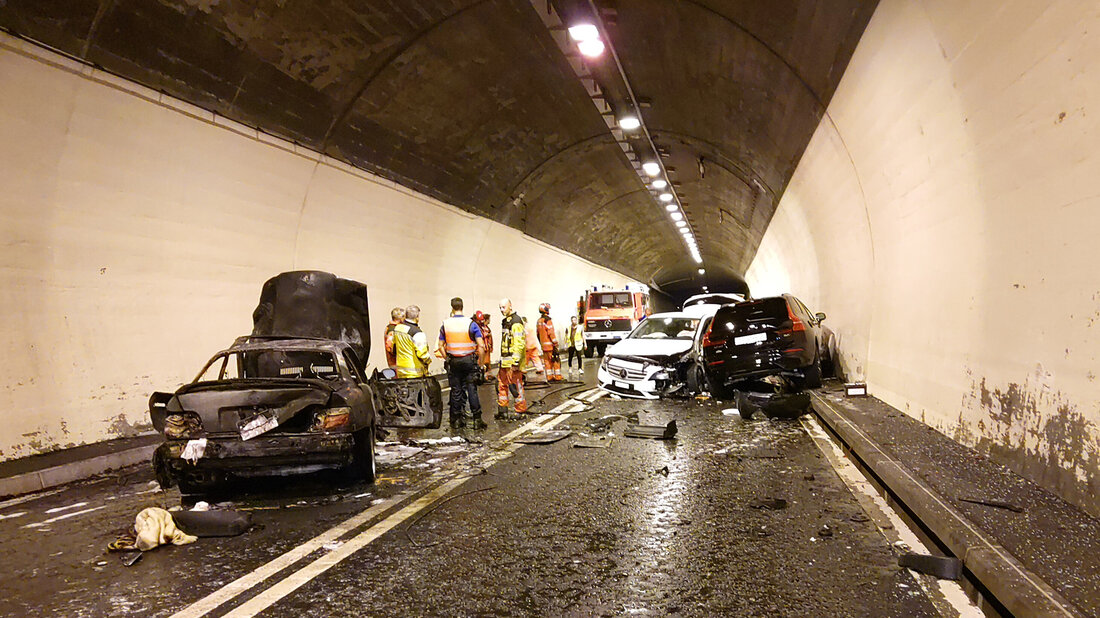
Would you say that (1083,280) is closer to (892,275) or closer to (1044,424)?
(1044,424)

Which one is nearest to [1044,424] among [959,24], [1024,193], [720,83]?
[1024,193]

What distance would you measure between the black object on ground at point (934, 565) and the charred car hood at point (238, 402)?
4650 mm

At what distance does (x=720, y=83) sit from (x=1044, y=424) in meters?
8.51

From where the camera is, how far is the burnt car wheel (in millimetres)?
6168

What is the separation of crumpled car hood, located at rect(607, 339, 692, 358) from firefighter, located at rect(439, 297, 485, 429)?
3.61 metres

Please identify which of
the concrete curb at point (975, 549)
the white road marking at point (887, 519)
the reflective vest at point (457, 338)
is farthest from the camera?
the reflective vest at point (457, 338)

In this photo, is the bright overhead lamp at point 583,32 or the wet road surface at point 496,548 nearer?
the wet road surface at point 496,548

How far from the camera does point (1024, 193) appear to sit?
5203mm

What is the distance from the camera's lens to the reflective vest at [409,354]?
953cm

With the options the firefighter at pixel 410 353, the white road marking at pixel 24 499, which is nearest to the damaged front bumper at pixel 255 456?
the white road marking at pixel 24 499

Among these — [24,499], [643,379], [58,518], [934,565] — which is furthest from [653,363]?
[24,499]

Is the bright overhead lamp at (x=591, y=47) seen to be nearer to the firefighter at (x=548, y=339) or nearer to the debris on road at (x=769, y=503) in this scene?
the firefighter at (x=548, y=339)

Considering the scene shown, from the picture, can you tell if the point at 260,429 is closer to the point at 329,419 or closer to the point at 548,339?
the point at 329,419

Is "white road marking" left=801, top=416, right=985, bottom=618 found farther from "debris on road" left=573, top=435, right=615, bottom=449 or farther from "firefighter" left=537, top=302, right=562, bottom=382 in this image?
"firefighter" left=537, top=302, right=562, bottom=382
